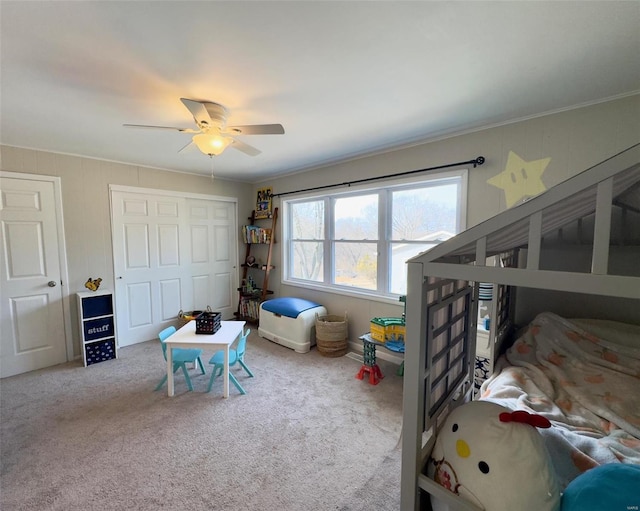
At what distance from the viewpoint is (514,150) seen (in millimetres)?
2270

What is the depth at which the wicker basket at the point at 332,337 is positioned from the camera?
10.7 feet

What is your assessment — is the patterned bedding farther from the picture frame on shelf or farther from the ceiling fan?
the picture frame on shelf

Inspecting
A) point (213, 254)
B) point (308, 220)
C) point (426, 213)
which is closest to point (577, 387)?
point (426, 213)

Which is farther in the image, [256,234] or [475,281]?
[256,234]

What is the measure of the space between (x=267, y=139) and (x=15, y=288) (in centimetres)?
304

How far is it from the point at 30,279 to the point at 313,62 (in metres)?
3.62

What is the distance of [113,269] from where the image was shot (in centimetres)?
351

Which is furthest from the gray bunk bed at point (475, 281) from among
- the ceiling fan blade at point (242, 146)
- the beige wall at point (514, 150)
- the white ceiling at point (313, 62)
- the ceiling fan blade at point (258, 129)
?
the ceiling fan blade at point (242, 146)

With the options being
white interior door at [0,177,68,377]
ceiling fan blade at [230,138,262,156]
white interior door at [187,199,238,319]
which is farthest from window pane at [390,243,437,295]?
white interior door at [0,177,68,377]

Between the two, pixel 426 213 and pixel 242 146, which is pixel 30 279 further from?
pixel 426 213

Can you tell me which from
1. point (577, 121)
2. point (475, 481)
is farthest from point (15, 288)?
point (577, 121)

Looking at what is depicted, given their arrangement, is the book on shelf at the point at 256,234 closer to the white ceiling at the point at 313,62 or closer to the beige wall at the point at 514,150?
the beige wall at the point at 514,150

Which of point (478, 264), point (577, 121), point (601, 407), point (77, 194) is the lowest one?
point (601, 407)

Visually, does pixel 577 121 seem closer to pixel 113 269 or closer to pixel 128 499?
pixel 128 499
